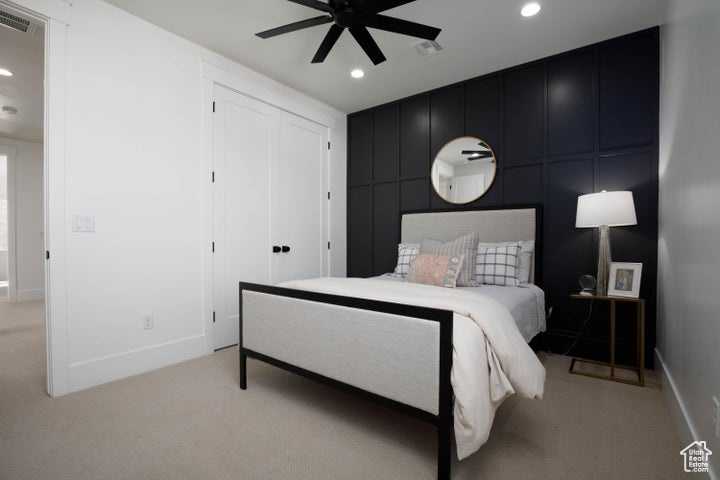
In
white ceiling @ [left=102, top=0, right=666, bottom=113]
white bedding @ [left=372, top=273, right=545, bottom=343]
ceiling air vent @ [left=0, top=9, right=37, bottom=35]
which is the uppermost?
white ceiling @ [left=102, top=0, right=666, bottom=113]

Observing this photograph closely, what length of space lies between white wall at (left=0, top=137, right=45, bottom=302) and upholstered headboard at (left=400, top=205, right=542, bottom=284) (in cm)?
617

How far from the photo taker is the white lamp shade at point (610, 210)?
2498 millimetres

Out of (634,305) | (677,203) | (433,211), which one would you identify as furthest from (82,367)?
(634,305)

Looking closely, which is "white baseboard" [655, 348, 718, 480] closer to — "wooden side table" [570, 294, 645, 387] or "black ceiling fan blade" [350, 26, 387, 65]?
"wooden side table" [570, 294, 645, 387]

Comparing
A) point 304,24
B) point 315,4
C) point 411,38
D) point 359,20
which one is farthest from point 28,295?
point 411,38

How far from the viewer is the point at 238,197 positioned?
11.2 feet

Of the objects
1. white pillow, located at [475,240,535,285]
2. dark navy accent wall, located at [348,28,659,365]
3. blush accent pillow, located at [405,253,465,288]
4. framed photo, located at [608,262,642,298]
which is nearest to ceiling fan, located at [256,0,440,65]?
dark navy accent wall, located at [348,28,659,365]

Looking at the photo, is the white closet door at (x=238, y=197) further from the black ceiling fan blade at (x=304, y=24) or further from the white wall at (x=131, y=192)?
the black ceiling fan blade at (x=304, y=24)

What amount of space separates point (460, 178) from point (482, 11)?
1.56 m

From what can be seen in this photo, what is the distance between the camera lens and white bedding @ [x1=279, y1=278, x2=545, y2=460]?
1.39m

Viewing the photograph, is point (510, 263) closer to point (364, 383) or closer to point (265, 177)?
point (364, 383)

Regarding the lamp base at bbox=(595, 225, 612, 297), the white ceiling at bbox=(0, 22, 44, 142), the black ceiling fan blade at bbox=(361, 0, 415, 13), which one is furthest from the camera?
the white ceiling at bbox=(0, 22, 44, 142)

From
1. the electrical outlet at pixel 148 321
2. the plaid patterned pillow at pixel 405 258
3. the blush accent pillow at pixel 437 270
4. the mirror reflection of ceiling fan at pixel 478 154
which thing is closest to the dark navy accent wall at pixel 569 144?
the mirror reflection of ceiling fan at pixel 478 154

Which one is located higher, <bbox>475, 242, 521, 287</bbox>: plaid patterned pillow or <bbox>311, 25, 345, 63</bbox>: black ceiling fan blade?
<bbox>311, 25, 345, 63</bbox>: black ceiling fan blade
